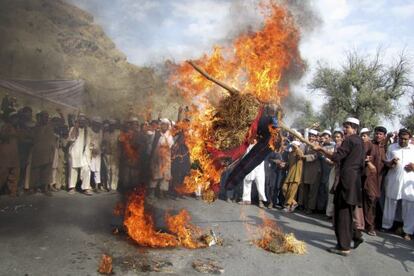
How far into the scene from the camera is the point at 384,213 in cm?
891

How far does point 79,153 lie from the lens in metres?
10.3

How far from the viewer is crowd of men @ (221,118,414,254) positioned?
6.81 meters

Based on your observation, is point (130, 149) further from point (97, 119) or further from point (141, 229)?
point (141, 229)

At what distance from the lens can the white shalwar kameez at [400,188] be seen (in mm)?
8516

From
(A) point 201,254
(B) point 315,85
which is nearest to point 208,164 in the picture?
(A) point 201,254

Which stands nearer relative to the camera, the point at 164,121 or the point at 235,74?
the point at 235,74

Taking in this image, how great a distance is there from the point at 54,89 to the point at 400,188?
7.74 m

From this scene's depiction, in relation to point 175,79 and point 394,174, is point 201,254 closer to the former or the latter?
point 175,79

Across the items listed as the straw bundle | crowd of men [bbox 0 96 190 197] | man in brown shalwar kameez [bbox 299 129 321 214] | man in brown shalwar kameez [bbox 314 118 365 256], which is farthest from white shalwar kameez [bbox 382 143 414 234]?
crowd of men [bbox 0 96 190 197]

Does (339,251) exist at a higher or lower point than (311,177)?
lower

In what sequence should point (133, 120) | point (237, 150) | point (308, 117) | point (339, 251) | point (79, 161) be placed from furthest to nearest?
point (308, 117) → point (79, 161) → point (133, 120) → point (339, 251) → point (237, 150)

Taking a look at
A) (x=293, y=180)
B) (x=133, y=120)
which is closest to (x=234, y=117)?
(x=133, y=120)

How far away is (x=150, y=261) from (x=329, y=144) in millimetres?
6358

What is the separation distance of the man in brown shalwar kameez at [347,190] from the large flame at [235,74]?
145 centimetres
